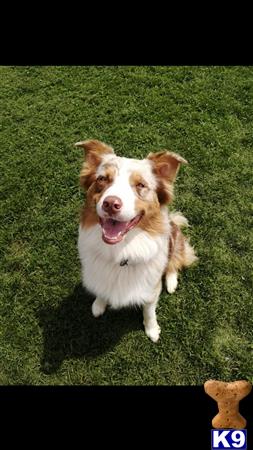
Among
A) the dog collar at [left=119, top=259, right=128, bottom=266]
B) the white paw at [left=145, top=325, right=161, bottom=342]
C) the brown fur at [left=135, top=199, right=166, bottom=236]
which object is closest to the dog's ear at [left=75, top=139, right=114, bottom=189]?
the brown fur at [left=135, top=199, right=166, bottom=236]

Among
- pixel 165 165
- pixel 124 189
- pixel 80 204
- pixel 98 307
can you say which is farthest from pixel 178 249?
pixel 124 189

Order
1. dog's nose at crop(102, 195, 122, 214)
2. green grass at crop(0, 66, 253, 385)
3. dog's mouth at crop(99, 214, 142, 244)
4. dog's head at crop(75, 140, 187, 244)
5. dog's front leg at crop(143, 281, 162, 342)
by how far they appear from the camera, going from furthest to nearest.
→ 1. green grass at crop(0, 66, 253, 385)
2. dog's front leg at crop(143, 281, 162, 342)
3. dog's mouth at crop(99, 214, 142, 244)
4. dog's head at crop(75, 140, 187, 244)
5. dog's nose at crop(102, 195, 122, 214)

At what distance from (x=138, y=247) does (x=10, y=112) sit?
11.9 ft

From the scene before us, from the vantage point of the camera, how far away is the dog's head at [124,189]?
3.60 metres

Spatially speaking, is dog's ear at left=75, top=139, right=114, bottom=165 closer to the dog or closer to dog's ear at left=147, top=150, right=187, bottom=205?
the dog

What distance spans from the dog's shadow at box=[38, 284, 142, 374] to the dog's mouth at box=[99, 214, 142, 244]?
1.69 m

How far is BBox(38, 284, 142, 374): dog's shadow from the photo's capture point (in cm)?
507

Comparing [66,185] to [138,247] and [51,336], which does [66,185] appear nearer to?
[51,336]

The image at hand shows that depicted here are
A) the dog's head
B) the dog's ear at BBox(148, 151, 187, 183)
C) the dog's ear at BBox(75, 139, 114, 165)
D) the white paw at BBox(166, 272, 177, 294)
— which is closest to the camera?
the dog's head

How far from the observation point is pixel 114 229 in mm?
3748

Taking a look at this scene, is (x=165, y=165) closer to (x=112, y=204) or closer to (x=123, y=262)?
(x=112, y=204)

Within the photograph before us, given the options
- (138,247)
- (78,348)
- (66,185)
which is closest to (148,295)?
(138,247)

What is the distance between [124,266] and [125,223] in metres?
0.69
